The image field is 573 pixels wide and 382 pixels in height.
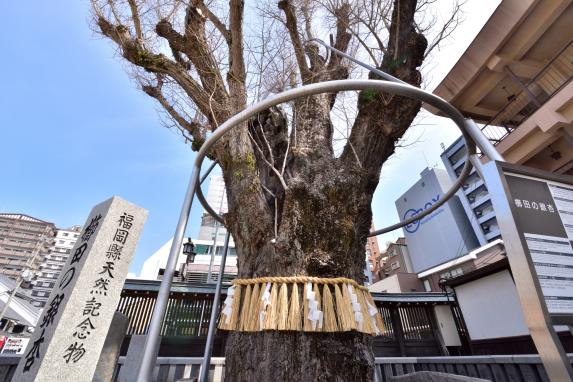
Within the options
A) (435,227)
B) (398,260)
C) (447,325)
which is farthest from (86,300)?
(398,260)

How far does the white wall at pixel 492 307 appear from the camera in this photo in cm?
601

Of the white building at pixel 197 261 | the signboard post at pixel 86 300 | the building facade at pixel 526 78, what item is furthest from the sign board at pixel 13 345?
the building facade at pixel 526 78

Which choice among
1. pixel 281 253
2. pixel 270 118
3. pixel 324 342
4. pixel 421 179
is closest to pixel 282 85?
pixel 270 118

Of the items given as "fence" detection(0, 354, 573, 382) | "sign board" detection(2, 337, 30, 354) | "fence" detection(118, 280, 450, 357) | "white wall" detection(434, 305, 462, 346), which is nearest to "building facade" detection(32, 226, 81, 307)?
"sign board" detection(2, 337, 30, 354)

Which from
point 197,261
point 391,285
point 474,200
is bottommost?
point 391,285

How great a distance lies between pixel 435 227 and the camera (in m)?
26.3

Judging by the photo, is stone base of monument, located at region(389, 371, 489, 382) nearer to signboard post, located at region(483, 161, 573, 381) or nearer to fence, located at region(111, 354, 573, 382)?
fence, located at region(111, 354, 573, 382)

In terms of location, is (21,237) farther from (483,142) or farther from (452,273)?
(483,142)

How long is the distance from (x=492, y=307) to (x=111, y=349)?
791cm

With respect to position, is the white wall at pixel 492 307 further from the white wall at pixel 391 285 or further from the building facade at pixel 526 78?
the white wall at pixel 391 285

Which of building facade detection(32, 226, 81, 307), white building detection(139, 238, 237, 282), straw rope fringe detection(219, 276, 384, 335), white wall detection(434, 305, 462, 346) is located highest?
building facade detection(32, 226, 81, 307)

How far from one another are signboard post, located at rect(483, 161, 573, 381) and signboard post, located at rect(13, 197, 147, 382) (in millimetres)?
3184

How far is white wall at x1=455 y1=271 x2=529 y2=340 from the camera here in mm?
6008

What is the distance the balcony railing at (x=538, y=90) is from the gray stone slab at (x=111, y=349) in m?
9.20
